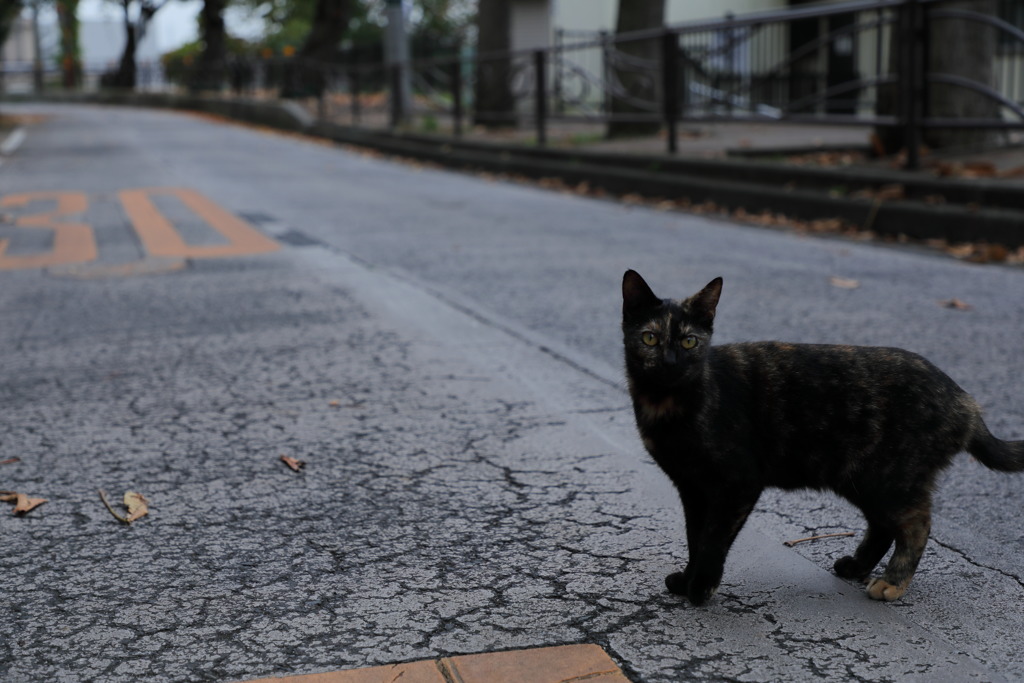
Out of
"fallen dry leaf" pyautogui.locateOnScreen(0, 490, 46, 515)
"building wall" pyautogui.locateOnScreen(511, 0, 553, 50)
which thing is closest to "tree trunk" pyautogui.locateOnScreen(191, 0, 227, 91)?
"building wall" pyautogui.locateOnScreen(511, 0, 553, 50)

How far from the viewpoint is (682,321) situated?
281cm

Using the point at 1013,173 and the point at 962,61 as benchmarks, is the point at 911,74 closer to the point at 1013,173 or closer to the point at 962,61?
the point at 962,61

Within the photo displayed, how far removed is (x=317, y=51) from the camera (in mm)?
33500

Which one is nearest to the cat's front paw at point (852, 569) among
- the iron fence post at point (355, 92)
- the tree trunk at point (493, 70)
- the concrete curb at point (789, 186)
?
the concrete curb at point (789, 186)

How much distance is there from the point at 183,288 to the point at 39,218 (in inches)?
183

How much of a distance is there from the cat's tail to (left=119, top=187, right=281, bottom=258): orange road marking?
6704 mm

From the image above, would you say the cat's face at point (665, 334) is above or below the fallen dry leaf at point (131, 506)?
above

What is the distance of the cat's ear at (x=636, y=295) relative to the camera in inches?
112

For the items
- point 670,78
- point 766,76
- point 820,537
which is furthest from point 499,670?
point 670,78

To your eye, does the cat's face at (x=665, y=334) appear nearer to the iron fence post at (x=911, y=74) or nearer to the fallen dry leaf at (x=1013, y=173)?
the fallen dry leaf at (x=1013, y=173)

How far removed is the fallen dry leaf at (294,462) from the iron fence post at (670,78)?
377 inches

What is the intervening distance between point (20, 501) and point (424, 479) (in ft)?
4.05

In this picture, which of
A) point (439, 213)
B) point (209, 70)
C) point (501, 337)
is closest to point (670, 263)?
point (501, 337)

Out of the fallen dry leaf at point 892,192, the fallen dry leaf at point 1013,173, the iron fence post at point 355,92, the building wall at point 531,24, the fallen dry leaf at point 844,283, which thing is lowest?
the fallen dry leaf at point 844,283
